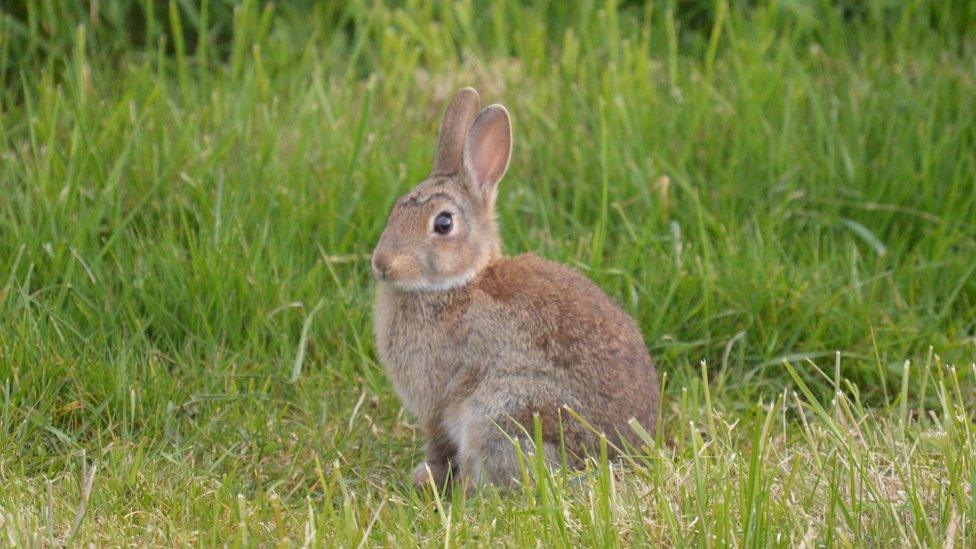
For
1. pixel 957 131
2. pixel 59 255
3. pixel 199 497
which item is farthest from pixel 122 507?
pixel 957 131

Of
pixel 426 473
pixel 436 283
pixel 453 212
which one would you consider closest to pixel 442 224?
pixel 453 212

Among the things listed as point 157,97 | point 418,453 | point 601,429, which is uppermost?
point 157,97

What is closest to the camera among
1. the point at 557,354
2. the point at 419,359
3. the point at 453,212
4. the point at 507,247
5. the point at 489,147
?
the point at 557,354

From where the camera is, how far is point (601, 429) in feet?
13.3

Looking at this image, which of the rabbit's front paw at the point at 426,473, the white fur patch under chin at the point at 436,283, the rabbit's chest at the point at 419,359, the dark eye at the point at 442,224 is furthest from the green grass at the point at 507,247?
the dark eye at the point at 442,224

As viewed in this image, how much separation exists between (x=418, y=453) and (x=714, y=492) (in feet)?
4.26

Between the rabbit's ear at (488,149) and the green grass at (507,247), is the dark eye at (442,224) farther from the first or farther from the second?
the green grass at (507,247)

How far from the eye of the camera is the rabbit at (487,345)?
4062 millimetres

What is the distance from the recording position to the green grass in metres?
3.53

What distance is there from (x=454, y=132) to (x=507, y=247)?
0.76m

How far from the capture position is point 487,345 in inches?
164

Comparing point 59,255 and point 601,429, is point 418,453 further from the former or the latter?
point 59,255

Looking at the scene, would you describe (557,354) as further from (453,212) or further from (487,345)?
(453,212)

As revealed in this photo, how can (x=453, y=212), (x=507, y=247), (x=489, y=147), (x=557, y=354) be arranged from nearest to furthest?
(x=557, y=354), (x=453, y=212), (x=489, y=147), (x=507, y=247)
